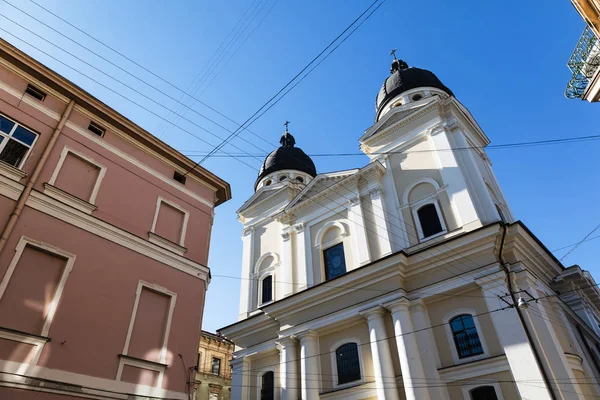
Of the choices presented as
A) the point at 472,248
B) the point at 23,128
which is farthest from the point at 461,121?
the point at 23,128

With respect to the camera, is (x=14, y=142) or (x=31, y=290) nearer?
(x=31, y=290)

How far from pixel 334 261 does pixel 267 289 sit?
15.8ft

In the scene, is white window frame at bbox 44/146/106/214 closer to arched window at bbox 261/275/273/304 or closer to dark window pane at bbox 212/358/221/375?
arched window at bbox 261/275/273/304

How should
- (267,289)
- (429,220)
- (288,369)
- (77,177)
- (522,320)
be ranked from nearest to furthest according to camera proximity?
(77,177) < (522,320) < (288,369) < (429,220) < (267,289)

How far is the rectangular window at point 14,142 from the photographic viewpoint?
878 cm

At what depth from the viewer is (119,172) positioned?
1080 cm

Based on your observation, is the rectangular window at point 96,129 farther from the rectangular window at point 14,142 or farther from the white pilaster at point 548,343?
the white pilaster at point 548,343

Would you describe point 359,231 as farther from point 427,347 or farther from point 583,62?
point 583,62

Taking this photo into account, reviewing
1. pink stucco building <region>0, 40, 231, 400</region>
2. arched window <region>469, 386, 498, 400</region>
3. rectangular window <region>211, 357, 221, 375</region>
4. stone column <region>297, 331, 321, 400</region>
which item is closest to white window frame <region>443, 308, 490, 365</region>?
arched window <region>469, 386, 498, 400</region>

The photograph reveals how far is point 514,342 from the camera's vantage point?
12.5 m

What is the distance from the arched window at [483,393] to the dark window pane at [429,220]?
6.60m

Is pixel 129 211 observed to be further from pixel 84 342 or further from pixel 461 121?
pixel 461 121

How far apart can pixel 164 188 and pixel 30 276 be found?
454 centimetres

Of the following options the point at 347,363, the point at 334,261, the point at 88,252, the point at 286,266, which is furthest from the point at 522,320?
the point at 88,252
